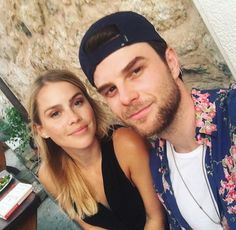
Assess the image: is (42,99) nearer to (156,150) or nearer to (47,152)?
(47,152)

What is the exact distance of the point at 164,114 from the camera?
120 cm

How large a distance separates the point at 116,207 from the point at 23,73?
2149mm

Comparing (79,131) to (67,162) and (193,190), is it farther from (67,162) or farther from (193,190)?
(193,190)

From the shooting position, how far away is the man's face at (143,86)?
120cm

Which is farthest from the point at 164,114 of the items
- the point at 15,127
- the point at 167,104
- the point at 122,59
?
the point at 15,127

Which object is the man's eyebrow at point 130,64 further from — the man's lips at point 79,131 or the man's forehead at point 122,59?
the man's lips at point 79,131

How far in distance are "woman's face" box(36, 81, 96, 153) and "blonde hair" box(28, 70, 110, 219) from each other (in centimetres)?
5

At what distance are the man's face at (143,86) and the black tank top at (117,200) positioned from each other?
2.44ft

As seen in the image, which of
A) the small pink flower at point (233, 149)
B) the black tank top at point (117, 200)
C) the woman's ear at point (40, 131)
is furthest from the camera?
the woman's ear at point (40, 131)

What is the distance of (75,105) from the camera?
1.93 metres

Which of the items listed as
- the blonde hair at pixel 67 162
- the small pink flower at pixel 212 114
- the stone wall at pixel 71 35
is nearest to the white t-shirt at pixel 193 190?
the small pink flower at pixel 212 114

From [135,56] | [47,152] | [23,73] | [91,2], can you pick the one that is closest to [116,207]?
[47,152]

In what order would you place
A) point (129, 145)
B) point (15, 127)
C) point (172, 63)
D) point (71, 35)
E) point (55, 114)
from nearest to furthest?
1. point (172, 63)
2. point (129, 145)
3. point (55, 114)
4. point (71, 35)
5. point (15, 127)

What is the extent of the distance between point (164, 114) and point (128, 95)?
0.15 metres
